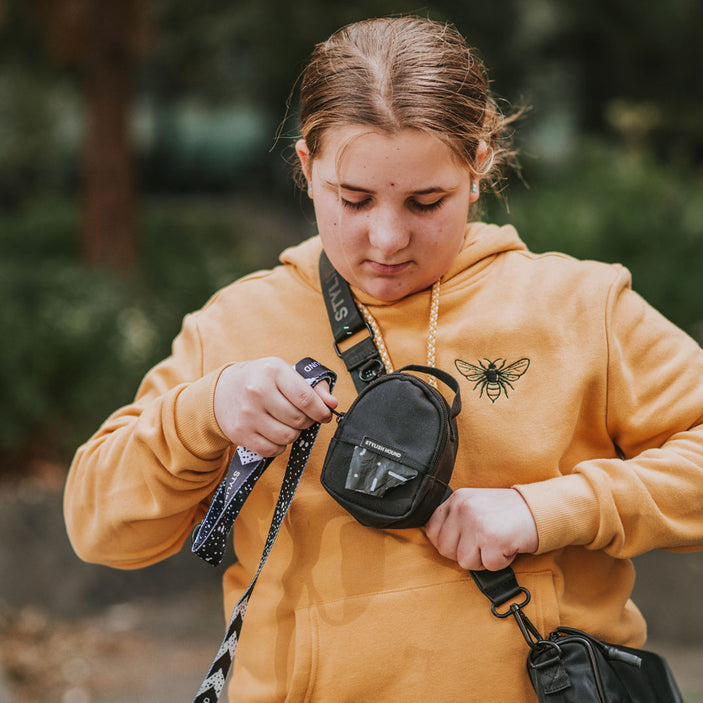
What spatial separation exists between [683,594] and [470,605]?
12.4 feet

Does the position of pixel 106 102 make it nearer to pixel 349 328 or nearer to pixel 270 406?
pixel 349 328

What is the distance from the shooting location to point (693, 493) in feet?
5.79

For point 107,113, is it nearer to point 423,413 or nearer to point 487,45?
point 487,45

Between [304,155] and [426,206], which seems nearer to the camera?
[426,206]

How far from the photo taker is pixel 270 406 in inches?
65.4

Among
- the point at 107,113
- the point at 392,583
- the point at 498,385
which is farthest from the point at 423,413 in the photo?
the point at 107,113

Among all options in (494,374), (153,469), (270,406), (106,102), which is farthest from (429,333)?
(106,102)

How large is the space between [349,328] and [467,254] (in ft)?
1.05

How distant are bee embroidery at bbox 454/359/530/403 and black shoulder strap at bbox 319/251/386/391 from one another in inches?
7.4

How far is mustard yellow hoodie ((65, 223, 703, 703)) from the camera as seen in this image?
1770mm

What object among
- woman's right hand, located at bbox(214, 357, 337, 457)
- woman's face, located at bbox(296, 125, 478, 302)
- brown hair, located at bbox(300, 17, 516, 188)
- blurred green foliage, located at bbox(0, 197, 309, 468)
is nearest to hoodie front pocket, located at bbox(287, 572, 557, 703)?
woman's right hand, located at bbox(214, 357, 337, 457)

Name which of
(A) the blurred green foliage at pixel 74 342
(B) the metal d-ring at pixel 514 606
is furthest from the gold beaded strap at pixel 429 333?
(A) the blurred green foliage at pixel 74 342

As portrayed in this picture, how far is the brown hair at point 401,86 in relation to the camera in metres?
1.71

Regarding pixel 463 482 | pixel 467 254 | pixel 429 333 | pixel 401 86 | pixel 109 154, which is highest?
pixel 401 86
